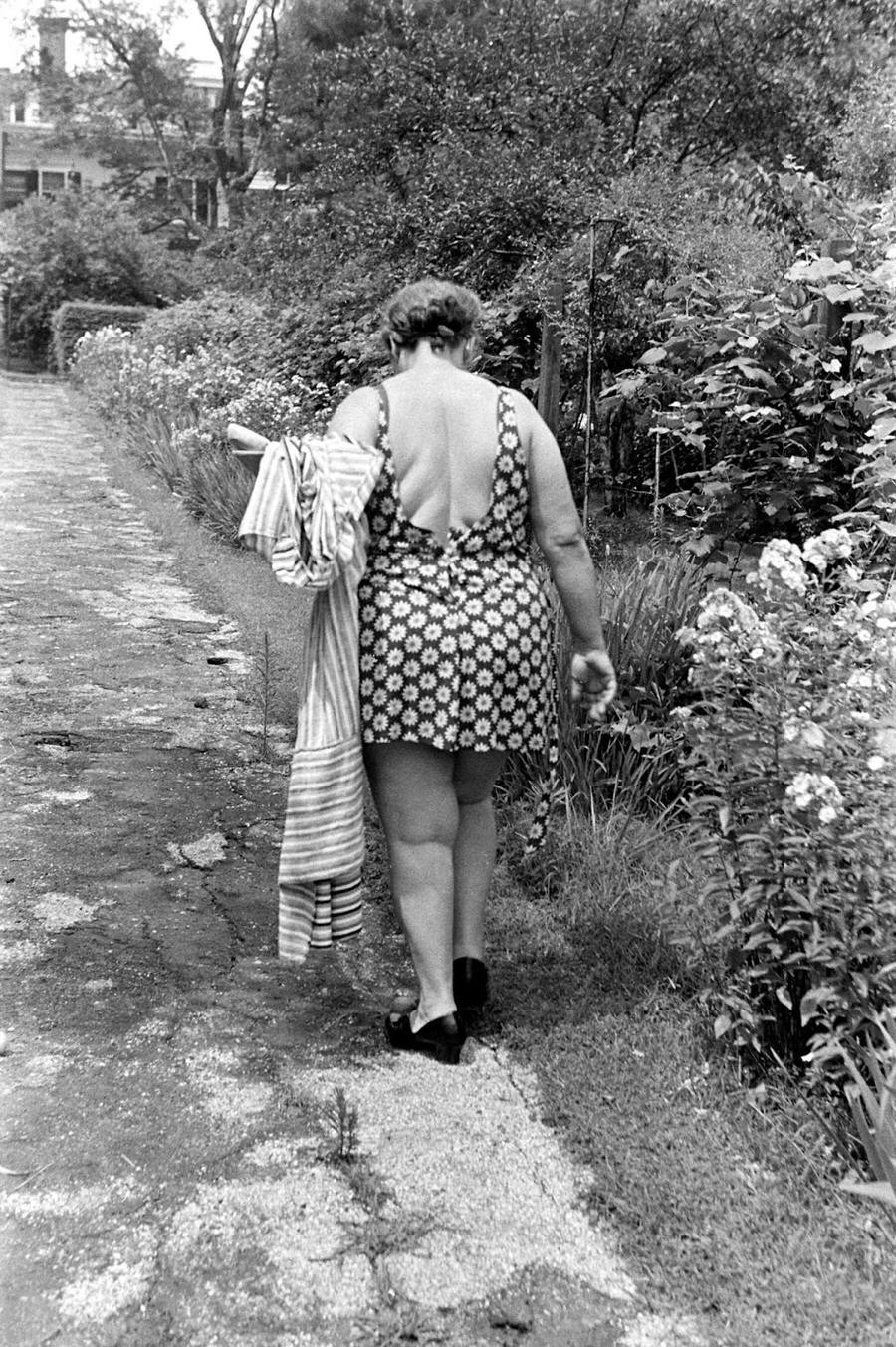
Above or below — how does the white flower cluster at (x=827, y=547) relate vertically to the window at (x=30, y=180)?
below

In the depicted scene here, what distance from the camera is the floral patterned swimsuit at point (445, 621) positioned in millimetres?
2830

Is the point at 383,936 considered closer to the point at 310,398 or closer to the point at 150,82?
the point at 310,398

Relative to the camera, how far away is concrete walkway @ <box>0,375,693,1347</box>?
2086mm

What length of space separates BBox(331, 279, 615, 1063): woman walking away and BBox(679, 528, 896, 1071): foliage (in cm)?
40

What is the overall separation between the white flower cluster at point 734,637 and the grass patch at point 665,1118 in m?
0.71

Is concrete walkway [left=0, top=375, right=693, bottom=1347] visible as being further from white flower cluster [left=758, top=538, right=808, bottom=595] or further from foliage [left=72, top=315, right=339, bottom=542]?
foliage [left=72, top=315, right=339, bottom=542]

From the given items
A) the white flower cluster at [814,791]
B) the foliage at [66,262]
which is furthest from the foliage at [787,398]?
the foliage at [66,262]

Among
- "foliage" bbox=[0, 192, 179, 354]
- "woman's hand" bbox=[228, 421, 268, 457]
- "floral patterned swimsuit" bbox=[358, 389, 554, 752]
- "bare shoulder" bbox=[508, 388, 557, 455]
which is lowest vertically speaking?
"floral patterned swimsuit" bbox=[358, 389, 554, 752]

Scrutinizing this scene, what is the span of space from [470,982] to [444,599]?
3.05 feet

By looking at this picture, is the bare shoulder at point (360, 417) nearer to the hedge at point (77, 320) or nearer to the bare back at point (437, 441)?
the bare back at point (437, 441)

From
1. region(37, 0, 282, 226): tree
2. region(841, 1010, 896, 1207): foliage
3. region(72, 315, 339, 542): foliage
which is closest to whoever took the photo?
region(841, 1010, 896, 1207): foliage

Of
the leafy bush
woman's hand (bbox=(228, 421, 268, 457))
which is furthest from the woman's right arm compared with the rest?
the leafy bush

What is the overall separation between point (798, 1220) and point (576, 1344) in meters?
0.53

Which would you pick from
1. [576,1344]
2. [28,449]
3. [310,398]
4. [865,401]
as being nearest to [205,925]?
[576,1344]
